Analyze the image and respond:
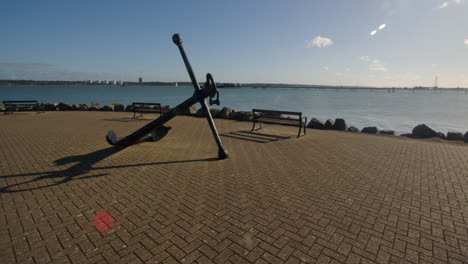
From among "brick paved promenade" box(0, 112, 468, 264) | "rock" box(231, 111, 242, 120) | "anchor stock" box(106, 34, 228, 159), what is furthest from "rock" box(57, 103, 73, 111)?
"anchor stock" box(106, 34, 228, 159)

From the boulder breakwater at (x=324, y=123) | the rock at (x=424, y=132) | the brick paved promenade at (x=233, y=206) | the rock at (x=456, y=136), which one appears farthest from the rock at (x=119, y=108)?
the rock at (x=456, y=136)

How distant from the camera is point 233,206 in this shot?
3.59m

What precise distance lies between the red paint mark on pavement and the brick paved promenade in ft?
0.23

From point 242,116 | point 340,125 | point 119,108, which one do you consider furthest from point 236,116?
point 119,108

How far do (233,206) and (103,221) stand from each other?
187cm

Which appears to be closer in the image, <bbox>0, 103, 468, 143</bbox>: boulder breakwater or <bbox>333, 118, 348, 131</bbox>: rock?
<bbox>0, 103, 468, 143</bbox>: boulder breakwater

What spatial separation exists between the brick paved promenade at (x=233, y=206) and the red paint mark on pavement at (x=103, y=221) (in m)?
0.07

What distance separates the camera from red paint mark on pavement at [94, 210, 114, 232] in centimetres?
299

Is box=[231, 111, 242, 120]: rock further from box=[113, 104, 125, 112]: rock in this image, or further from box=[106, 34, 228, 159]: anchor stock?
box=[113, 104, 125, 112]: rock

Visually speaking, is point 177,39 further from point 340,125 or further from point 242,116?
point 340,125

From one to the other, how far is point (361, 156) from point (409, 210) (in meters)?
3.07

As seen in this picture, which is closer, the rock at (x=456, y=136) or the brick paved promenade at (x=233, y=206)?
the brick paved promenade at (x=233, y=206)

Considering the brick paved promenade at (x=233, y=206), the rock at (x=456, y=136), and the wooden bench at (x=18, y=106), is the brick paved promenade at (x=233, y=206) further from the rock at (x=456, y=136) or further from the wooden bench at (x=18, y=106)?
the wooden bench at (x=18, y=106)

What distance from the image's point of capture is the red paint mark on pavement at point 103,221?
9.81ft
